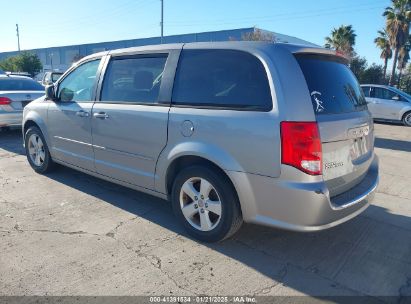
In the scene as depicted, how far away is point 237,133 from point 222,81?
0.56m

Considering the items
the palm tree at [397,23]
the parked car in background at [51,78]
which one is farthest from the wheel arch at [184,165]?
the palm tree at [397,23]

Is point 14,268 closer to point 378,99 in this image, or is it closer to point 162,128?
point 162,128

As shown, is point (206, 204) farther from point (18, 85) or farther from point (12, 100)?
point (18, 85)

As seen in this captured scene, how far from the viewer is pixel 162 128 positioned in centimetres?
373

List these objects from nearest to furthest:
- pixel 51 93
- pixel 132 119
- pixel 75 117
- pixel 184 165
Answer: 1. pixel 184 165
2. pixel 132 119
3. pixel 75 117
4. pixel 51 93

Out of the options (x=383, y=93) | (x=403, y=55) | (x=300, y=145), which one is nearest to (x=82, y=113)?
(x=300, y=145)

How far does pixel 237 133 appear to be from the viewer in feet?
10.4

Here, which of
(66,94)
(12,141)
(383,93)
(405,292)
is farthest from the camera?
(383,93)

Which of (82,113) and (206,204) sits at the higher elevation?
(82,113)

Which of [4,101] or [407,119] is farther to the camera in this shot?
[407,119]

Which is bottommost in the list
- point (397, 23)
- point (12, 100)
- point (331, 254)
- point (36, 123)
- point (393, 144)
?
point (393, 144)

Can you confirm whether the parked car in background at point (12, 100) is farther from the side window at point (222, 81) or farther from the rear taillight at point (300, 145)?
the rear taillight at point (300, 145)

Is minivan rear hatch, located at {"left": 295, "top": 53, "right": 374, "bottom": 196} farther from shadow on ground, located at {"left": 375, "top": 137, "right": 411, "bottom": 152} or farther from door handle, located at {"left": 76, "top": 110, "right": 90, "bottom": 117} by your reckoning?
shadow on ground, located at {"left": 375, "top": 137, "right": 411, "bottom": 152}

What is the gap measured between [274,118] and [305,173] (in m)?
0.50
